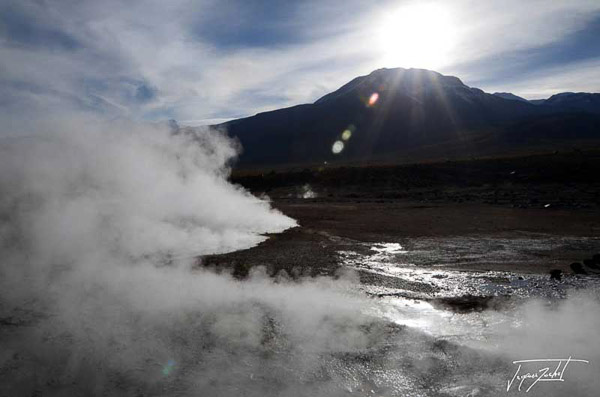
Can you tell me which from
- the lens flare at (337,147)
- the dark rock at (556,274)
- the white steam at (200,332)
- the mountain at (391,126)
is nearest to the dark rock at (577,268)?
the dark rock at (556,274)

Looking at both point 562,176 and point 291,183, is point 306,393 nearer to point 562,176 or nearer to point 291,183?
point 562,176

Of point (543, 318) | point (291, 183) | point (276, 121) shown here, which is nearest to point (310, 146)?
point (276, 121)

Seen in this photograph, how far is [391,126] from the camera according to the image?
110938 millimetres

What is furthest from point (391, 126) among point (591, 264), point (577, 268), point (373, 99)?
point (577, 268)

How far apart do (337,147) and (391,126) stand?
1956 cm

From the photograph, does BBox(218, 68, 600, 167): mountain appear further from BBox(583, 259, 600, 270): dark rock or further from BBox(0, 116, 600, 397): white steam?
BBox(0, 116, 600, 397): white steam

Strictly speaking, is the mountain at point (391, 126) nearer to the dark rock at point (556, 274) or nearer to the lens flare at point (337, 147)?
the lens flare at point (337, 147)

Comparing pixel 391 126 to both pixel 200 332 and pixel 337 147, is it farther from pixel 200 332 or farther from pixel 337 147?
pixel 200 332

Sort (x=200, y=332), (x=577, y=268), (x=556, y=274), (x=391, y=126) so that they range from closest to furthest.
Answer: (x=200, y=332)
(x=556, y=274)
(x=577, y=268)
(x=391, y=126)

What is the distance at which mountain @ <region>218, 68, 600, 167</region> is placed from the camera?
299ft

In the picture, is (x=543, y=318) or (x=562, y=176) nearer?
(x=543, y=318)

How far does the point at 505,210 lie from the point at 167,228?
17.4 m

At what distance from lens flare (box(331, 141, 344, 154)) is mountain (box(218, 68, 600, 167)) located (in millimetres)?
107

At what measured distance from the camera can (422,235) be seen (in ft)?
46.8
